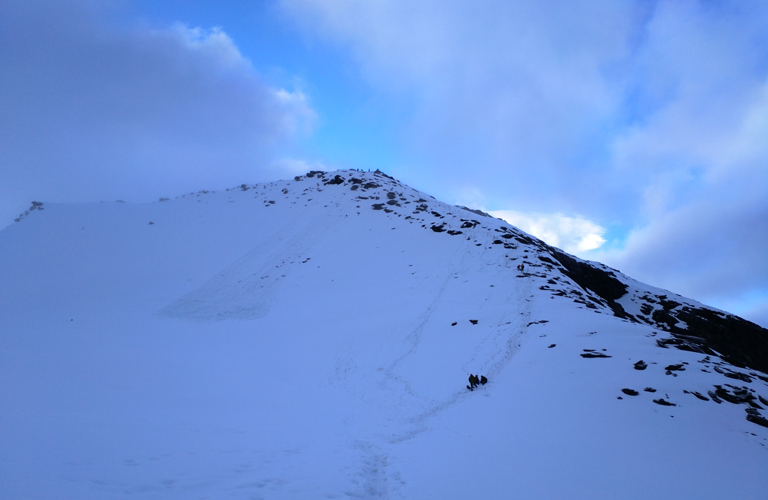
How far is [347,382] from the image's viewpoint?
612 inches

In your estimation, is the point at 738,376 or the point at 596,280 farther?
the point at 596,280

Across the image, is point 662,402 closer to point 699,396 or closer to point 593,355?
point 699,396

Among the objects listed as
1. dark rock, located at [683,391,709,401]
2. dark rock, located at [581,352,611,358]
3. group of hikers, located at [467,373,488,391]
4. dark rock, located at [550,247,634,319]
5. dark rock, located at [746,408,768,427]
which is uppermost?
dark rock, located at [550,247,634,319]

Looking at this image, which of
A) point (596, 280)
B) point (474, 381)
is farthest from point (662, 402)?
point (596, 280)

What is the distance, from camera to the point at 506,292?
2075cm

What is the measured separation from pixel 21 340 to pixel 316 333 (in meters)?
15.0

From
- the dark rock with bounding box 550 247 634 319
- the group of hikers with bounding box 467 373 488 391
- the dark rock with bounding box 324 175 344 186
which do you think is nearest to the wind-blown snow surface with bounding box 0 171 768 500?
the group of hikers with bounding box 467 373 488 391

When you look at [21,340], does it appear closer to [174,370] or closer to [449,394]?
[174,370]

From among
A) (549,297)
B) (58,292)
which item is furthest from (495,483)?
(58,292)

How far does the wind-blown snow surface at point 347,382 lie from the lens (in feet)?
23.3

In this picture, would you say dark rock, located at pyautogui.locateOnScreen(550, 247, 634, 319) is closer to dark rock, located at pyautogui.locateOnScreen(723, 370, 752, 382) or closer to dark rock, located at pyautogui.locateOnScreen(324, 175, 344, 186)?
dark rock, located at pyautogui.locateOnScreen(723, 370, 752, 382)

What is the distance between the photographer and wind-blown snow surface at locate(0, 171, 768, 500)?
7.09 m

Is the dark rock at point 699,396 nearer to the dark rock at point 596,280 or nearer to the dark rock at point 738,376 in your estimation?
the dark rock at point 738,376

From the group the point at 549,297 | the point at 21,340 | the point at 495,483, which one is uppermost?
the point at 549,297
